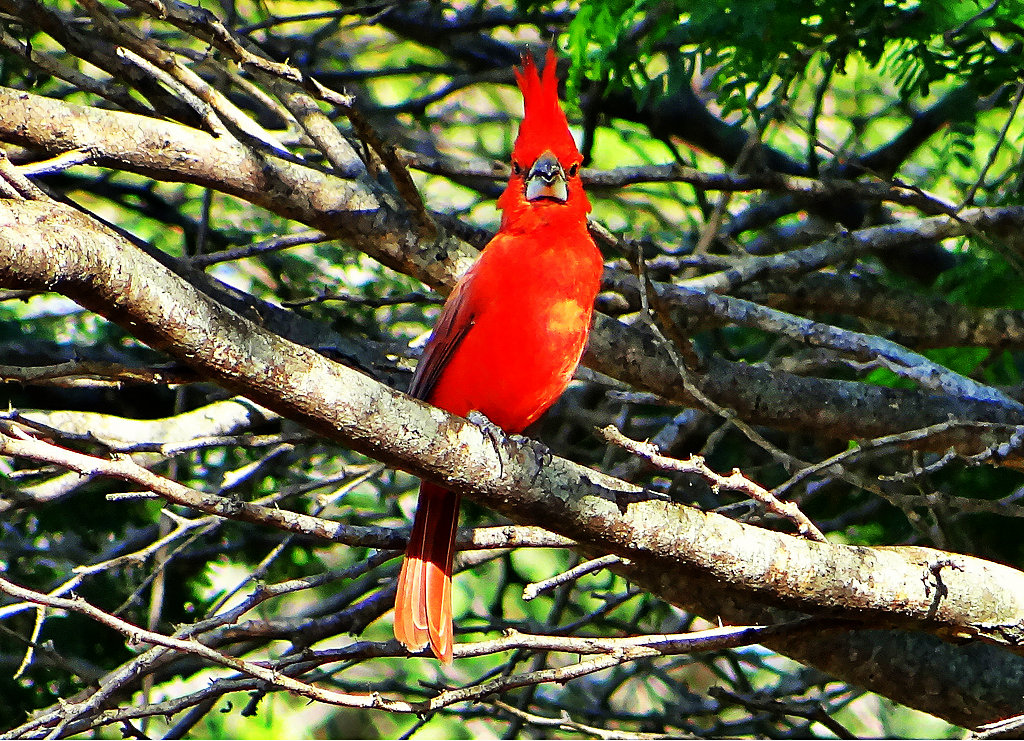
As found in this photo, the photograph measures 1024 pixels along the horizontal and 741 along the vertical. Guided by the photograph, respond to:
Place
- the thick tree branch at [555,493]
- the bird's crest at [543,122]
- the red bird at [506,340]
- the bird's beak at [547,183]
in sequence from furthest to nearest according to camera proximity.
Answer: the bird's crest at [543,122], the bird's beak at [547,183], the red bird at [506,340], the thick tree branch at [555,493]

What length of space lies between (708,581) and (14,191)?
190 cm

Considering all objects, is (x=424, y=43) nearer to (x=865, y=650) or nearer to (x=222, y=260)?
(x=222, y=260)

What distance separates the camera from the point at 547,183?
3916 millimetres

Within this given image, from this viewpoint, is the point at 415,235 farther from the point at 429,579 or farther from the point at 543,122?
the point at 429,579

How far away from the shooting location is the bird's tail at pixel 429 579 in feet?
11.3

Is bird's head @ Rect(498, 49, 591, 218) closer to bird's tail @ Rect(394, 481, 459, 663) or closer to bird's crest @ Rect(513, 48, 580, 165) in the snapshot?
bird's crest @ Rect(513, 48, 580, 165)

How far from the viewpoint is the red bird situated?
355 centimetres

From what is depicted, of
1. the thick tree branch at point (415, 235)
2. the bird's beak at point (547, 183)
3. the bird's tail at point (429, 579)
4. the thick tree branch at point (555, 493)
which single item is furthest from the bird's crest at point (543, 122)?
the thick tree branch at point (555, 493)

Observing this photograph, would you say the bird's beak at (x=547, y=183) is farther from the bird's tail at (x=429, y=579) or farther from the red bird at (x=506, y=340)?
the bird's tail at (x=429, y=579)

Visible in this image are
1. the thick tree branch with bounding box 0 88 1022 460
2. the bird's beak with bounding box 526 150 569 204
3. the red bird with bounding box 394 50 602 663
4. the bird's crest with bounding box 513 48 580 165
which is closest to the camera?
the thick tree branch with bounding box 0 88 1022 460

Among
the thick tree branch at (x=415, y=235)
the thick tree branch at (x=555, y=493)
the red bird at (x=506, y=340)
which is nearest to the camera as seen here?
the thick tree branch at (x=555, y=493)

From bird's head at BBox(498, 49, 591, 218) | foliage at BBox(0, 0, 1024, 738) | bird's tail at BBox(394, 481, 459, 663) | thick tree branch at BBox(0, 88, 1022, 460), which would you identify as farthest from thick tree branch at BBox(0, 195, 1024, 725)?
bird's head at BBox(498, 49, 591, 218)

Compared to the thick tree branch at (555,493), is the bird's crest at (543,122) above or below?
above

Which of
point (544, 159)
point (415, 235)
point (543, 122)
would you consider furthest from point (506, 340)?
point (543, 122)
